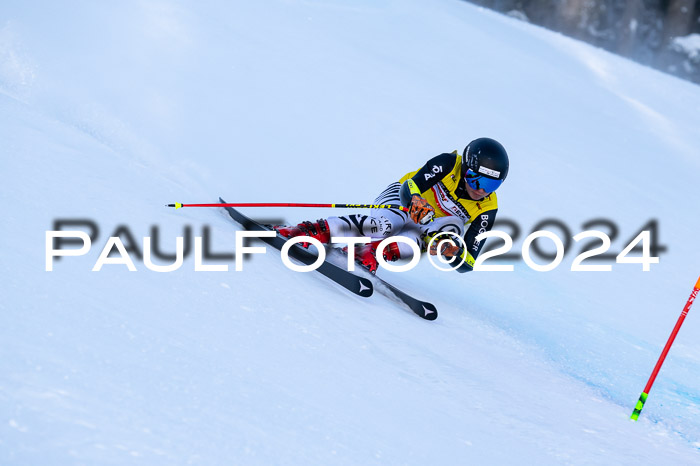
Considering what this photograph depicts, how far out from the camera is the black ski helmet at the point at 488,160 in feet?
12.0

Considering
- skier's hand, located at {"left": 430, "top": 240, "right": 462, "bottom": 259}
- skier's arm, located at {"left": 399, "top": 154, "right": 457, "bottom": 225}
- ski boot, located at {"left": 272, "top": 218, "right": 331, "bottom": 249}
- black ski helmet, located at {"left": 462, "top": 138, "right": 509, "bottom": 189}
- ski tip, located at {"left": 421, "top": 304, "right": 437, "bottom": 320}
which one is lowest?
ski tip, located at {"left": 421, "top": 304, "right": 437, "bottom": 320}

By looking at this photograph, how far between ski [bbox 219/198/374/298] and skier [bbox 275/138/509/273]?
0.14m

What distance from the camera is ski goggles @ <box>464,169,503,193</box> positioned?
369cm

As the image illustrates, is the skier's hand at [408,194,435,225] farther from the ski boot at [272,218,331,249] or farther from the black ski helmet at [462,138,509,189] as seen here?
the ski boot at [272,218,331,249]

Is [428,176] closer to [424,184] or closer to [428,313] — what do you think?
[424,184]

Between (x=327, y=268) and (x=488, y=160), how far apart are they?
3.31 feet

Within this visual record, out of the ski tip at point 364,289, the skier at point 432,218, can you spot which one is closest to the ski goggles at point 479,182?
the skier at point 432,218

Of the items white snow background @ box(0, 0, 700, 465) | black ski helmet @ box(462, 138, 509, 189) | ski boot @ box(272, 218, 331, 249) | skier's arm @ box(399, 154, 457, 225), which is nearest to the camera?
white snow background @ box(0, 0, 700, 465)

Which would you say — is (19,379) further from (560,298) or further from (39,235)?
(560,298)

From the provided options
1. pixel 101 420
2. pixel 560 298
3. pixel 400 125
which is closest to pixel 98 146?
pixel 101 420

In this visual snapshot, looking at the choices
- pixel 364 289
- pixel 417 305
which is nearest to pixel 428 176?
pixel 417 305

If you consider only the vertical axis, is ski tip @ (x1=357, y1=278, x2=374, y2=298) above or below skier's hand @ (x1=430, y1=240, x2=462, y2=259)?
below

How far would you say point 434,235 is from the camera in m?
3.86

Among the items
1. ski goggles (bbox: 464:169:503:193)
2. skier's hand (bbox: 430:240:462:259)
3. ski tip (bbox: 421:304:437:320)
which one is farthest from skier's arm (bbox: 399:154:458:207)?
ski tip (bbox: 421:304:437:320)
